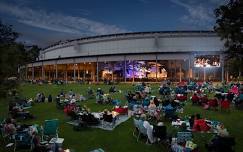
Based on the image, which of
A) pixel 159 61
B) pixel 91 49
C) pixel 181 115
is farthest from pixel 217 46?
pixel 181 115

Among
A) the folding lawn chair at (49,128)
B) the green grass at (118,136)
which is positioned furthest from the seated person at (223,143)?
the folding lawn chair at (49,128)

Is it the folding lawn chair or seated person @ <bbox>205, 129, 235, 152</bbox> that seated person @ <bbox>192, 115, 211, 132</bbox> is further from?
the folding lawn chair

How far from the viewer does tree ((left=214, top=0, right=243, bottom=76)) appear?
14.6m

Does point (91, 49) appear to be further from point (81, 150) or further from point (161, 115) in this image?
point (81, 150)

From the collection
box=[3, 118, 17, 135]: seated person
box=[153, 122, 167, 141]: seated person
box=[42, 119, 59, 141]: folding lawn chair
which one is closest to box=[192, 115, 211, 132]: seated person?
box=[153, 122, 167, 141]: seated person

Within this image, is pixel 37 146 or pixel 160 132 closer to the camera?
pixel 37 146

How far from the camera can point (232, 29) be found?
49.3 ft

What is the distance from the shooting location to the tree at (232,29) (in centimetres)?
1465

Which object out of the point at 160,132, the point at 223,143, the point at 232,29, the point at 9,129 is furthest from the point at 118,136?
the point at 232,29

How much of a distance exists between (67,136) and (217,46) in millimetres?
64034

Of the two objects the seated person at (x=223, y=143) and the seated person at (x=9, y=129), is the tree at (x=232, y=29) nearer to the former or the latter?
the seated person at (x=223, y=143)

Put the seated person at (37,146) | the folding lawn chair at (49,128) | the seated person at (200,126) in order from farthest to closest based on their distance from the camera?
the seated person at (200,126) → the folding lawn chair at (49,128) → the seated person at (37,146)

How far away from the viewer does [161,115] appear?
72.1 feet

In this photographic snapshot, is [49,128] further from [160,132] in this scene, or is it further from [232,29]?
[232,29]
